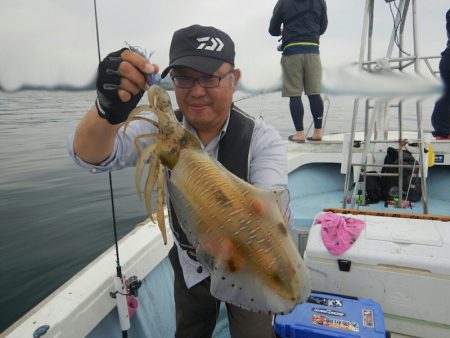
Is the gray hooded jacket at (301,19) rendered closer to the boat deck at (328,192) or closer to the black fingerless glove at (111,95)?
the boat deck at (328,192)

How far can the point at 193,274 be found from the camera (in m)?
2.69

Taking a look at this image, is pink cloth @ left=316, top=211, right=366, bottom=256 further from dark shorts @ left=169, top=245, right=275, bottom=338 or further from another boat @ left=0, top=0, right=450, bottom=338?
dark shorts @ left=169, top=245, right=275, bottom=338

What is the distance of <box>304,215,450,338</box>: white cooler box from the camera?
2.88 metres

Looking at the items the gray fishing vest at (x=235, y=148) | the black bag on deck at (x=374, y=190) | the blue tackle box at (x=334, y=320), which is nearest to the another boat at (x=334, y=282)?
the blue tackle box at (x=334, y=320)

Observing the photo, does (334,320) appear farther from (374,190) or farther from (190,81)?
(374,190)

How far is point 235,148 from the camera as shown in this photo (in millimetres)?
2363

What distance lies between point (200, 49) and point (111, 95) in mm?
673

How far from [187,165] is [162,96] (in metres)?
0.48

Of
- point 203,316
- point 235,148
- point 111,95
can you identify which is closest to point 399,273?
point 203,316

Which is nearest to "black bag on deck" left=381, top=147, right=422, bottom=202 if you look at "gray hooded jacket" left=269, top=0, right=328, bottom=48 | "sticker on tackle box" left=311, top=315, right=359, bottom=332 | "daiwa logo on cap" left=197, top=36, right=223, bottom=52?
"gray hooded jacket" left=269, top=0, right=328, bottom=48

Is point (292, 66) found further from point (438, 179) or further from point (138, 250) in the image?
point (438, 179)

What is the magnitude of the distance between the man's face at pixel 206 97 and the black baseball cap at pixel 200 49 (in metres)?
0.05

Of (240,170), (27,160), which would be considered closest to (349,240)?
(240,170)

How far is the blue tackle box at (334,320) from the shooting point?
2.53 metres
